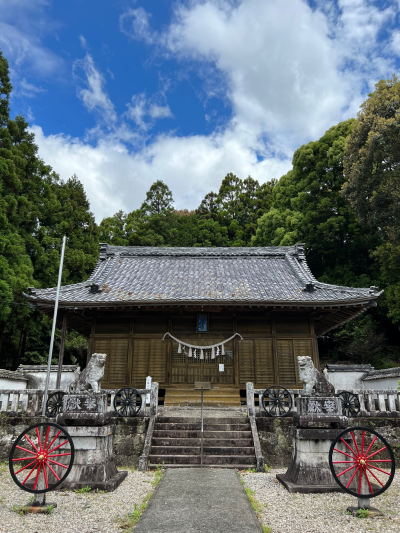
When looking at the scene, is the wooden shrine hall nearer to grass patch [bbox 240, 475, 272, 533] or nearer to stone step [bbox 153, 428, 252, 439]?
stone step [bbox 153, 428, 252, 439]

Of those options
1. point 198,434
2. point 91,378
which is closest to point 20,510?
point 91,378

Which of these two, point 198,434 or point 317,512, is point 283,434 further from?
point 317,512

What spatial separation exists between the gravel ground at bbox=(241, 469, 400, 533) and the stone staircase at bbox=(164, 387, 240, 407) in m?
6.57

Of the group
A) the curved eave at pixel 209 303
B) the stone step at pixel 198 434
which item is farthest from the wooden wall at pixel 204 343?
the stone step at pixel 198 434

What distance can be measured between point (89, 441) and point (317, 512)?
4.51 metres

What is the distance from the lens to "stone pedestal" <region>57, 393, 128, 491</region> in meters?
6.98

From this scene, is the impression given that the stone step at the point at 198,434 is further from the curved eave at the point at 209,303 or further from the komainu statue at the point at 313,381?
the curved eave at the point at 209,303

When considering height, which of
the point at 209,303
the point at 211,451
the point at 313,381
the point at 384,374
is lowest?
the point at 211,451

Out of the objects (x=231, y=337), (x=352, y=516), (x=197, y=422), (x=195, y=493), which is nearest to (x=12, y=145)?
(x=231, y=337)

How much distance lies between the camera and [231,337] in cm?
1459

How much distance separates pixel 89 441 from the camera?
7148 millimetres

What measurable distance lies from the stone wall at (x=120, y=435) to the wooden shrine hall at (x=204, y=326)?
14.3 feet

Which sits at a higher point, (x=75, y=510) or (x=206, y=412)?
(x=206, y=412)

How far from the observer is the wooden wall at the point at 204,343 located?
14.5 meters
